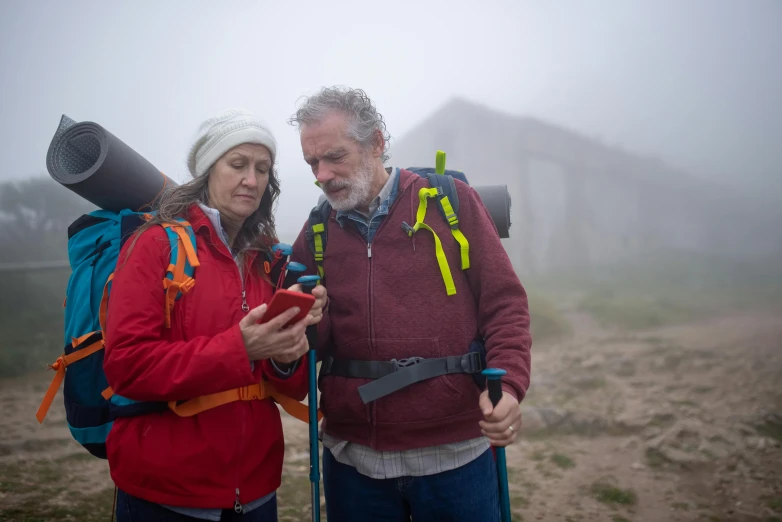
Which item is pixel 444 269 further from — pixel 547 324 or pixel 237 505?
pixel 547 324

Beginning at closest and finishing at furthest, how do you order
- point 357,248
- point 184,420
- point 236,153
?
point 184,420 → point 236,153 → point 357,248

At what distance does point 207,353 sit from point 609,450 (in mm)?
6729

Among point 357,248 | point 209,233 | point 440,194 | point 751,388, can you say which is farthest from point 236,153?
point 751,388

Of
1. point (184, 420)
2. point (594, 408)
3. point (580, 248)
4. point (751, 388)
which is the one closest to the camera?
point (184, 420)

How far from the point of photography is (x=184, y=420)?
2045mm

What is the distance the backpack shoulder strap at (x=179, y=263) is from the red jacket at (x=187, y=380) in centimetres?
3

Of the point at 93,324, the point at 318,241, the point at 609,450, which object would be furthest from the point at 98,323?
the point at 609,450

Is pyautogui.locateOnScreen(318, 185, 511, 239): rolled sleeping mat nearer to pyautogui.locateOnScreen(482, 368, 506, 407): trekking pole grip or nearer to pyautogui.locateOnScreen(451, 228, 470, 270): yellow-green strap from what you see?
pyautogui.locateOnScreen(451, 228, 470, 270): yellow-green strap

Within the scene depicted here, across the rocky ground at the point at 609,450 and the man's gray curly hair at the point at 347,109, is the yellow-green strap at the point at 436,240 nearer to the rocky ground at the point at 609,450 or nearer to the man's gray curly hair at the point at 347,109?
the man's gray curly hair at the point at 347,109

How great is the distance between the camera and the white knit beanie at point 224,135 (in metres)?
2.36

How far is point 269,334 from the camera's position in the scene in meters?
1.91

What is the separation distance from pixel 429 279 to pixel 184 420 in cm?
130

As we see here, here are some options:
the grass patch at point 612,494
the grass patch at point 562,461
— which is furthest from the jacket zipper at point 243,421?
the grass patch at point 562,461

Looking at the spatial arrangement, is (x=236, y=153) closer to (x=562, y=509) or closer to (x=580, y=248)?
(x=562, y=509)
